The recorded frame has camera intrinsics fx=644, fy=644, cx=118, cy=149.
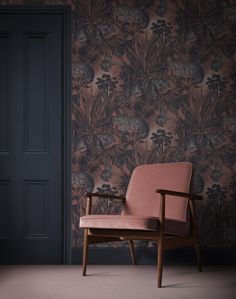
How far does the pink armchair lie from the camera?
169 inches

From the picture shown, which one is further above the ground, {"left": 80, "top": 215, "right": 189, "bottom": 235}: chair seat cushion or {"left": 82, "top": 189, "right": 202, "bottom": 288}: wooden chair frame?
{"left": 80, "top": 215, "right": 189, "bottom": 235}: chair seat cushion

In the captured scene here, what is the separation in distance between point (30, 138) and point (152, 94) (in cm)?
108

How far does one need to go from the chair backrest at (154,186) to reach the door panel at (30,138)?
0.67 metres

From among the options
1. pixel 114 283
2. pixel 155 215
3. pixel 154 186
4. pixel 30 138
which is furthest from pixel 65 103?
pixel 114 283

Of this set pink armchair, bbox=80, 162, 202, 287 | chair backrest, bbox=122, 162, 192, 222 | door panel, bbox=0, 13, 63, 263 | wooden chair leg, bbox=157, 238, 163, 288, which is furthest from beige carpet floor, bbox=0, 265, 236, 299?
chair backrest, bbox=122, 162, 192, 222

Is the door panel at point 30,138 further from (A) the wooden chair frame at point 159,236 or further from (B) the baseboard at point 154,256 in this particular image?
(A) the wooden chair frame at point 159,236

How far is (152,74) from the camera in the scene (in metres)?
5.31

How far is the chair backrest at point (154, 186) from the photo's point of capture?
482 cm

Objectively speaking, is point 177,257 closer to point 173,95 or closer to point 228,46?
point 173,95

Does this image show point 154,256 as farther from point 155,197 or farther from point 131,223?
point 131,223

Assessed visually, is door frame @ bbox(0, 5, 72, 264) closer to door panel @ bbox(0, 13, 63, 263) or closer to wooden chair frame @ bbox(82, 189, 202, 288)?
door panel @ bbox(0, 13, 63, 263)

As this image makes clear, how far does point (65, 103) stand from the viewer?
5.34 m

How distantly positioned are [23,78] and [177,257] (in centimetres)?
195

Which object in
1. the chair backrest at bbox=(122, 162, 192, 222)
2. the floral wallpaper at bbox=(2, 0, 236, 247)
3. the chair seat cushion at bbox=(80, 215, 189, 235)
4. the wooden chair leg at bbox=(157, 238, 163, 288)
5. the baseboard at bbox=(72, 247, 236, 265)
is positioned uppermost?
the floral wallpaper at bbox=(2, 0, 236, 247)
